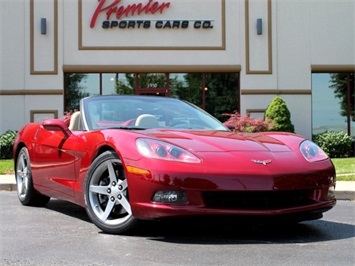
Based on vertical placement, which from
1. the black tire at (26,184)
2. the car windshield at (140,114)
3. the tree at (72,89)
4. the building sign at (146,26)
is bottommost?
the black tire at (26,184)

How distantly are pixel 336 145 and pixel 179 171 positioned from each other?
13050 millimetres

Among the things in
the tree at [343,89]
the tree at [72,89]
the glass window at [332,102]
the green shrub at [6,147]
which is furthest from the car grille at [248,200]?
the tree at [343,89]

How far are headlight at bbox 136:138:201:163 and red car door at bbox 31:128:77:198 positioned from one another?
3.49ft

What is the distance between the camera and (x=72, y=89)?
690 inches

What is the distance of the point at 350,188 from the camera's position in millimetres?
8375

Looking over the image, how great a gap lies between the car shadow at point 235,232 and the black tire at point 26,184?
198 centimetres

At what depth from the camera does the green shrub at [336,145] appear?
1620 cm

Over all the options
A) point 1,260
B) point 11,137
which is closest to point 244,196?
point 1,260

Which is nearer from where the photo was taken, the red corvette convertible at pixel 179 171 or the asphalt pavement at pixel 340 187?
the red corvette convertible at pixel 179 171

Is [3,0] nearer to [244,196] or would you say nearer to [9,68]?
[9,68]

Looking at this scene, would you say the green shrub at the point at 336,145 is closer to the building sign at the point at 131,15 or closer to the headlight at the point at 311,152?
the building sign at the point at 131,15

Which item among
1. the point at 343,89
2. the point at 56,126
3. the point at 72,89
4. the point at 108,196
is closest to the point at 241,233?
the point at 108,196

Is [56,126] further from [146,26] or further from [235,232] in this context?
[146,26]

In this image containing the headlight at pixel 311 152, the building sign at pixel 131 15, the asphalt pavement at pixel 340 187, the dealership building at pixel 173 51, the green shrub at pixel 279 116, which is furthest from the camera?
the building sign at pixel 131 15
